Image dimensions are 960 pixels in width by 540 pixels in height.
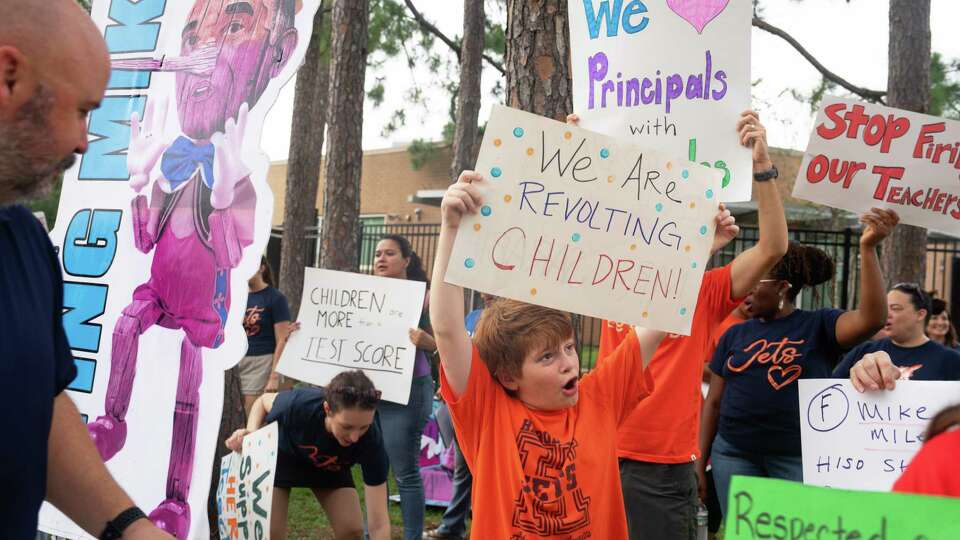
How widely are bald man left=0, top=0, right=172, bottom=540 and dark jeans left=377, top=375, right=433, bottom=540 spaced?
12.6 ft

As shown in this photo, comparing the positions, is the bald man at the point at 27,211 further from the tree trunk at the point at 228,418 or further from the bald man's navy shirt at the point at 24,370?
the tree trunk at the point at 228,418

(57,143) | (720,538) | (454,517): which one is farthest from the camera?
(720,538)

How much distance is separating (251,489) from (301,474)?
866mm

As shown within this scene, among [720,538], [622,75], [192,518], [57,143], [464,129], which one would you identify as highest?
[464,129]

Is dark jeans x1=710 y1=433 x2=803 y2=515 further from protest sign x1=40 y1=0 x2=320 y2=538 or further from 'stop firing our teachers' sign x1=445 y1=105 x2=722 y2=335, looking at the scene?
protest sign x1=40 y1=0 x2=320 y2=538

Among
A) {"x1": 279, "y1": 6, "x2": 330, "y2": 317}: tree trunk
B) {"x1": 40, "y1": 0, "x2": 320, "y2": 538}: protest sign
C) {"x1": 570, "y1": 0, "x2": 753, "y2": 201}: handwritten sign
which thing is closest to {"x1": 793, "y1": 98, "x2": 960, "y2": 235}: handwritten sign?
{"x1": 570, "y1": 0, "x2": 753, "y2": 201}: handwritten sign

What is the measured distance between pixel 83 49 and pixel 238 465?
2.68m

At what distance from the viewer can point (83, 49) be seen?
1.71 metres

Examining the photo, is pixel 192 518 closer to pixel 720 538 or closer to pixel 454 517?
pixel 454 517

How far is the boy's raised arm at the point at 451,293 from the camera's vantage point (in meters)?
2.54

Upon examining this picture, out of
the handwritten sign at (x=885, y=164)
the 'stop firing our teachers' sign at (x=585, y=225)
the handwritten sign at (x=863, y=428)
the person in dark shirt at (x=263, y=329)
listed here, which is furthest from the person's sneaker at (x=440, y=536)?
the 'stop firing our teachers' sign at (x=585, y=225)

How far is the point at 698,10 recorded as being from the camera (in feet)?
11.0

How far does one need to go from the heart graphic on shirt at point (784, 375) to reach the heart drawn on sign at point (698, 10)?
1.70m

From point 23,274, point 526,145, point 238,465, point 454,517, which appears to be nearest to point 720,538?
point 454,517
